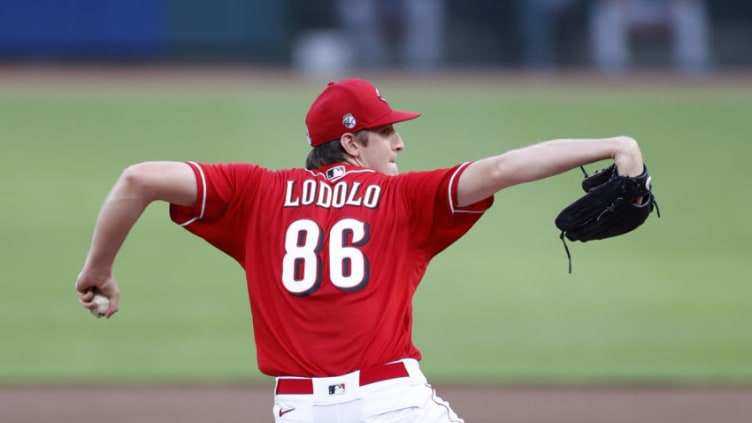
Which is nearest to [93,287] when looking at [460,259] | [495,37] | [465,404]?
[465,404]

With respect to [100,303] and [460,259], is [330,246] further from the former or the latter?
[460,259]

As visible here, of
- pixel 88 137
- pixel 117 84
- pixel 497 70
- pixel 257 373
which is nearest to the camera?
pixel 257 373

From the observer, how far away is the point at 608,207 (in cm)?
355

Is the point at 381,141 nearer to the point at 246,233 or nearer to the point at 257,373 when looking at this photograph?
the point at 246,233

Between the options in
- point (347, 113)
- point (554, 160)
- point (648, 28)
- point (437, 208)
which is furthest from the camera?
point (648, 28)

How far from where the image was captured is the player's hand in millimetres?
3873

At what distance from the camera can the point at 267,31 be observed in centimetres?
2191

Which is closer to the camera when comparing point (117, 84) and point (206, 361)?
point (206, 361)

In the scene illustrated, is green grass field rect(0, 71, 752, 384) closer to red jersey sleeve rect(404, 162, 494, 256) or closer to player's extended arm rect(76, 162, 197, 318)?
player's extended arm rect(76, 162, 197, 318)

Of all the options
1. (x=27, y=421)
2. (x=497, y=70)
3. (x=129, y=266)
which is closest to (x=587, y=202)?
(x=27, y=421)

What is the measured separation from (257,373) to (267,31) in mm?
14662

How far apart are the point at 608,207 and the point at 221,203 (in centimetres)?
121

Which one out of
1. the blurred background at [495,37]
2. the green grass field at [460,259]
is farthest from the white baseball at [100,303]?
the blurred background at [495,37]

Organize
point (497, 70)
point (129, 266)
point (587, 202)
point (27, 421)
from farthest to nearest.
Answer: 1. point (497, 70)
2. point (129, 266)
3. point (27, 421)
4. point (587, 202)
